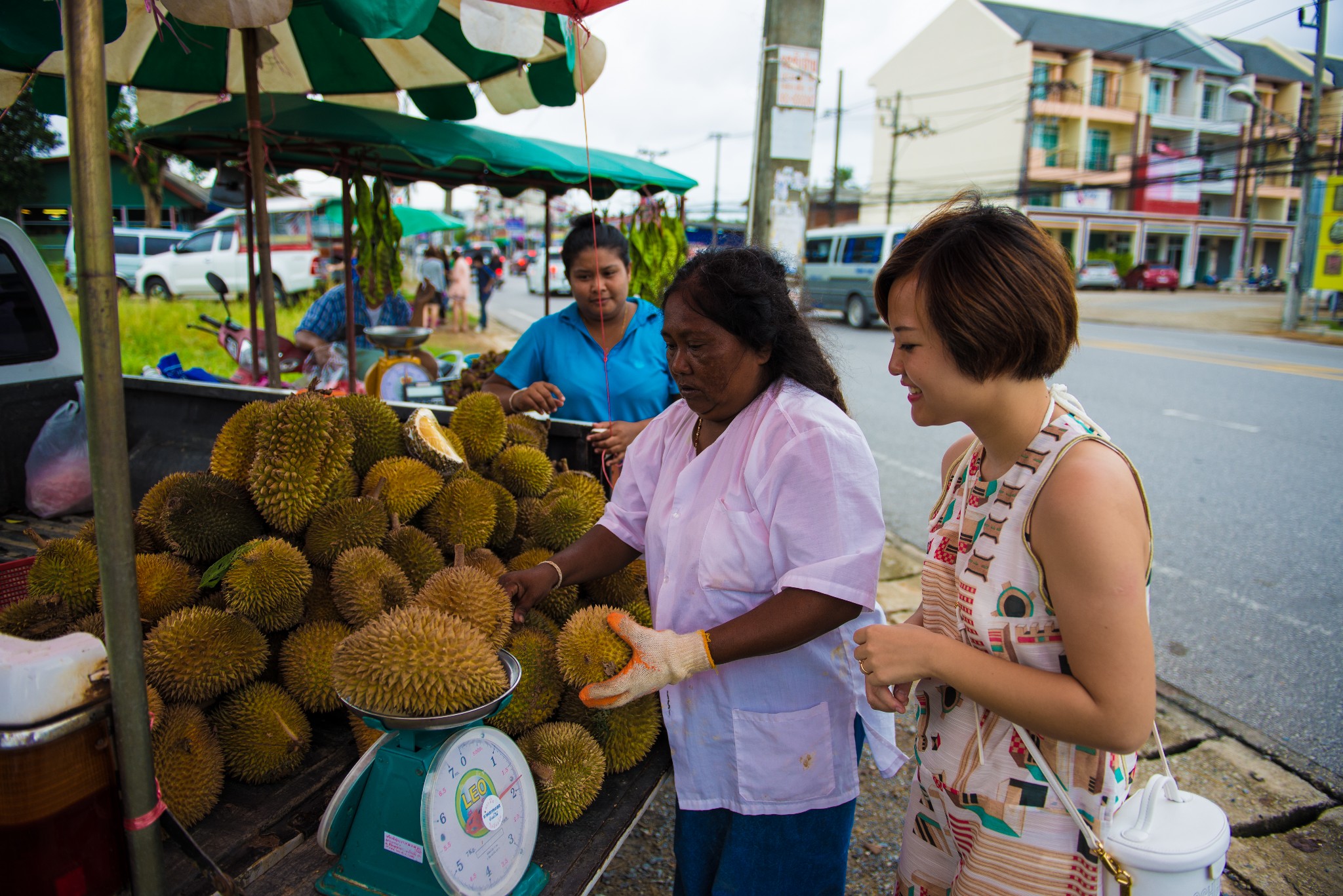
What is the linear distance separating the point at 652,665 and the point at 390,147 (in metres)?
4.13

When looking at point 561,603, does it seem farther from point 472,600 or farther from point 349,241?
point 349,241

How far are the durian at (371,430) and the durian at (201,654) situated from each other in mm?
692

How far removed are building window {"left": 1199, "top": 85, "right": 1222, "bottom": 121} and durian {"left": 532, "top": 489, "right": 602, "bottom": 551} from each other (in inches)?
1944

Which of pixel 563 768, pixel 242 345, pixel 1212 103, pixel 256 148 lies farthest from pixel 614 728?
pixel 1212 103

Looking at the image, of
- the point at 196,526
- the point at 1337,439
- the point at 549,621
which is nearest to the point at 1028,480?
the point at 549,621

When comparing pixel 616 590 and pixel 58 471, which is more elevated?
pixel 58 471

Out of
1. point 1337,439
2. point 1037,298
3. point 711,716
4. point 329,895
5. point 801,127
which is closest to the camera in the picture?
point 1037,298

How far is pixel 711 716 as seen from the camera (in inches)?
61.4

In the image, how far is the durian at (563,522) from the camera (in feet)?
7.75

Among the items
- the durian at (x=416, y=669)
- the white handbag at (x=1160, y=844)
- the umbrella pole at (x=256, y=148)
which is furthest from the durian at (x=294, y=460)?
the umbrella pole at (x=256, y=148)

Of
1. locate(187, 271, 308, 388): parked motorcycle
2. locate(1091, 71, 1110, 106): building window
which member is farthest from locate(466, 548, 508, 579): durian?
locate(1091, 71, 1110, 106): building window

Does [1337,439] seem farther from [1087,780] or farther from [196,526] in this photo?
[196,526]

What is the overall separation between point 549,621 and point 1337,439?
28.1 ft

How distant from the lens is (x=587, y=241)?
3.20 meters
